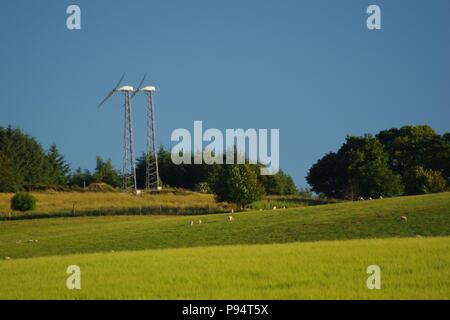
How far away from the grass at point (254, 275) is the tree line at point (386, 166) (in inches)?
2250

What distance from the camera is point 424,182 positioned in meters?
82.6

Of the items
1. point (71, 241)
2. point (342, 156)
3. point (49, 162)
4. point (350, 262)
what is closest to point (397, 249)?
point (350, 262)

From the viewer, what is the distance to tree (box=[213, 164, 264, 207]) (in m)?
77.6

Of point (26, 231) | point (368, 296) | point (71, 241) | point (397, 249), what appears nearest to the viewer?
point (368, 296)

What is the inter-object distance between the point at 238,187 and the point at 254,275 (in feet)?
181

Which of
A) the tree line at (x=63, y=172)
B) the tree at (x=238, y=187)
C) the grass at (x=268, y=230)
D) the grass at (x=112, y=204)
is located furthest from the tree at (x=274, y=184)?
the grass at (x=268, y=230)

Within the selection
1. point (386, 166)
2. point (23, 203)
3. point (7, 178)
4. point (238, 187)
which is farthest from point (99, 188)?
point (386, 166)

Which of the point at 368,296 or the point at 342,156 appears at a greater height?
the point at 342,156

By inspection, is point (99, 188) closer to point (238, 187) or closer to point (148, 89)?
point (148, 89)

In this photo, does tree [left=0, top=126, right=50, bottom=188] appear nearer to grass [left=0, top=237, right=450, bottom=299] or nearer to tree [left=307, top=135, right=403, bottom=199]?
tree [left=307, top=135, right=403, bottom=199]

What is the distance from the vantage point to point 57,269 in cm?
2667
